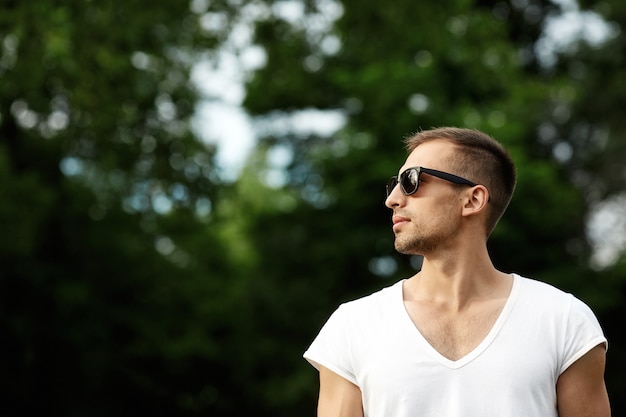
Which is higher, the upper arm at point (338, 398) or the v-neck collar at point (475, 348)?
the v-neck collar at point (475, 348)

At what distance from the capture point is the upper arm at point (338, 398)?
363 centimetres

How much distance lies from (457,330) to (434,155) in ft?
2.03

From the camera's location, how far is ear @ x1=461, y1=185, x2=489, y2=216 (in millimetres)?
3830

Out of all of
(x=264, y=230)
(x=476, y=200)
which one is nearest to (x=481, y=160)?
(x=476, y=200)

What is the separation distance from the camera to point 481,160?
3.89m

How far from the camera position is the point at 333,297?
95.3 ft

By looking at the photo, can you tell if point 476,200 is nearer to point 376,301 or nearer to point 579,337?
point 376,301

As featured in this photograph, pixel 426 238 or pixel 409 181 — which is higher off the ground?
pixel 409 181

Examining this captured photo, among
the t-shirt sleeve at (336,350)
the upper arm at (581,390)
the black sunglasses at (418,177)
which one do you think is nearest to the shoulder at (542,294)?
the upper arm at (581,390)

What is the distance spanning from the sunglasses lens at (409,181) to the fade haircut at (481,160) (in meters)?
0.14

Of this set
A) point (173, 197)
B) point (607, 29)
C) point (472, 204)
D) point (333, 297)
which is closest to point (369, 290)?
point (333, 297)

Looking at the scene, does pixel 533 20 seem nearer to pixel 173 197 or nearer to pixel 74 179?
pixel 74 179

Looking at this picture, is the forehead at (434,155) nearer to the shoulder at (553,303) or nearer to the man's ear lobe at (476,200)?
the man's ear lobe at (476,200)

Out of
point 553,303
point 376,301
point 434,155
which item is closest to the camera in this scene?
point 553,303
